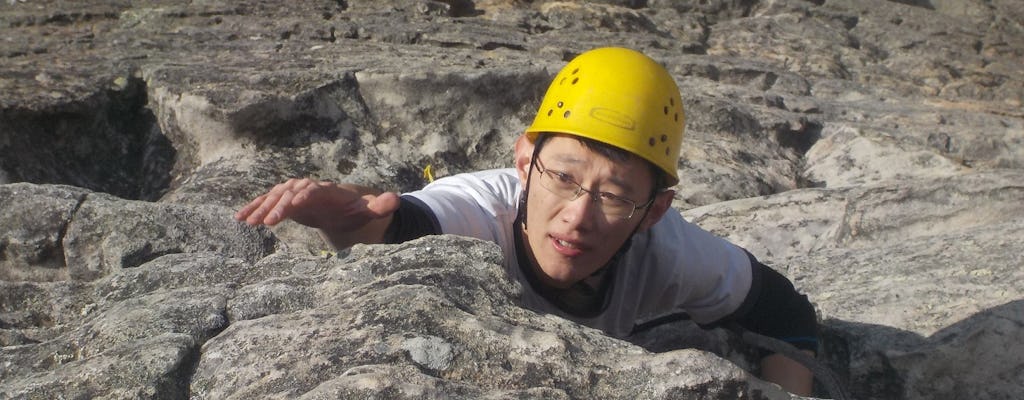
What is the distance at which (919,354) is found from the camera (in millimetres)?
3367

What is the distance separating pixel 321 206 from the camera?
2477 mm

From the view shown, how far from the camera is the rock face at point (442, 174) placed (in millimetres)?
1951

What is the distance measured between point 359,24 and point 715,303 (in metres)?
3.96

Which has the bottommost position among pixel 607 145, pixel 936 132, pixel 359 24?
pixel 936 132

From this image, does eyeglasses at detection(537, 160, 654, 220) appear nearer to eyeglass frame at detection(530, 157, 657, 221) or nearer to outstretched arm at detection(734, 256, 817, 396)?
eyeglass frame at detection(530, 157, 657, 221)

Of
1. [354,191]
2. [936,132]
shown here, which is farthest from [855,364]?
[936,132]

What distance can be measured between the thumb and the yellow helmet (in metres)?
0.54

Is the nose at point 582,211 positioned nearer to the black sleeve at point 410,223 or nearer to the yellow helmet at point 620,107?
the yellow helmet at point 620,107

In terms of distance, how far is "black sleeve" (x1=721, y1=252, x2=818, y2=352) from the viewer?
10.8 ft

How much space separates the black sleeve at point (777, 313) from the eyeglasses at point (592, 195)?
27.7 inches

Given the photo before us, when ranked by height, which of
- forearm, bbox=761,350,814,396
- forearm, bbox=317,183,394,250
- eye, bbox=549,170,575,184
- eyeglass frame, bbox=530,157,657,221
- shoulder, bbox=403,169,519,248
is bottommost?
forearm, bbox=761,350,814,396

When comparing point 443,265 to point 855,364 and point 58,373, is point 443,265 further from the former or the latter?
point 855,364

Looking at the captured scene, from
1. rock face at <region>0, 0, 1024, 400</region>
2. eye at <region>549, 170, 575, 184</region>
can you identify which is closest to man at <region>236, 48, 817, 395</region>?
eye at <region>549, 170, 575, 184</region>

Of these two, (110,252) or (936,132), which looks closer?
(110,252)
